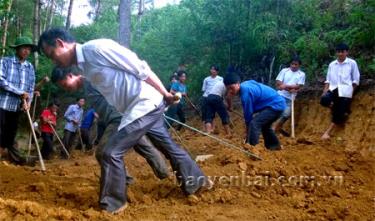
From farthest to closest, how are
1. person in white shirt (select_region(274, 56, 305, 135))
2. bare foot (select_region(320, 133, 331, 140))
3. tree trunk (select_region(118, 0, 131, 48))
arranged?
tree trunk (select_region(118, 0, 131, 48)), person in white shirt (select_region(274, 56, 305, 135)), bare foot (select_region(320, 133, 331, 140))

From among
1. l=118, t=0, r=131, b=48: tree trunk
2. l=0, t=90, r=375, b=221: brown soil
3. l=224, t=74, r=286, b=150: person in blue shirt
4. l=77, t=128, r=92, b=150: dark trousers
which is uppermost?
l=118, t=0, r=131, b=48: tree trunk

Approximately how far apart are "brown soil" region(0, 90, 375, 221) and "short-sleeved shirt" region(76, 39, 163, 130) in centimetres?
87

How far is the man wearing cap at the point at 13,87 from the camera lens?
19.6 ft

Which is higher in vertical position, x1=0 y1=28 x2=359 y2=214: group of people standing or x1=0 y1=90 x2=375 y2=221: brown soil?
x1=0 y1=28 x2=359 y2=214: group of people standing

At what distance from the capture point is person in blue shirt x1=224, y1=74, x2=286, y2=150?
5.74 metres

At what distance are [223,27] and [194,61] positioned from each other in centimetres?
198

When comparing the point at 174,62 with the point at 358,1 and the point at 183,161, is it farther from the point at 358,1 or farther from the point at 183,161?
the point at 183,161

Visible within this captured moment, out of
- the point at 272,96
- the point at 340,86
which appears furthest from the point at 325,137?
the point at 272,96

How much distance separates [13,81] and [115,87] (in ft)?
10.6

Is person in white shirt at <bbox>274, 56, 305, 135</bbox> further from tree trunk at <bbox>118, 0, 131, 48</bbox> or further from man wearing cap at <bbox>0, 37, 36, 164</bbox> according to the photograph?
tree trunk at <bbox>118, 0, 131, 48</bbox>

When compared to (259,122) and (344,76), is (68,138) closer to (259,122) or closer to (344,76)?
(259,122)

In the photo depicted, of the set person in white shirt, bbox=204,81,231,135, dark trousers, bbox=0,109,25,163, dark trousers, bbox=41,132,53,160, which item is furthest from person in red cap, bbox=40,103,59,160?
person in white shirt, bbox=204,81,231,135

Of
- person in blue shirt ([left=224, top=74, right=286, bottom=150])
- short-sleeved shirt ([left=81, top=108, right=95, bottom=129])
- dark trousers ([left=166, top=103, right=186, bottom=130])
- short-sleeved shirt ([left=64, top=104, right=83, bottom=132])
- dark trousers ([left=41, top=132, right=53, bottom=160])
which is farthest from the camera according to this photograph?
dark trousers ([left=166, top=103, right=186, bottom=130])

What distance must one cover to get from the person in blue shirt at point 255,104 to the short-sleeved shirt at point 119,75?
90.0 inches
